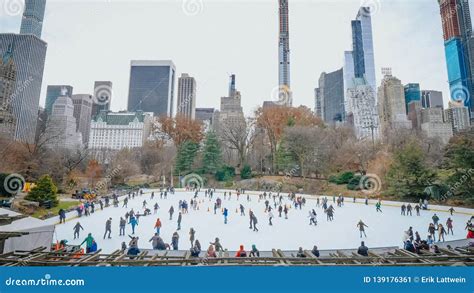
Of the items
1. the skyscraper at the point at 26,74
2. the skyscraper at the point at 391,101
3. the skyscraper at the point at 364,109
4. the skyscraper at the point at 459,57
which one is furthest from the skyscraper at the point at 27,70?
the skyscraper at the point at 364,109

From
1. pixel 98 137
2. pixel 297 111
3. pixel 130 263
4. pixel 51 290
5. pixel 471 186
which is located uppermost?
pixel 98 137

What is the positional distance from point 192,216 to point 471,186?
15.7 metres

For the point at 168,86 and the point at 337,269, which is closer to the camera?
the point at 337,269

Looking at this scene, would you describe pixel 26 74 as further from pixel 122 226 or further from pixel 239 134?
pixel 122 226

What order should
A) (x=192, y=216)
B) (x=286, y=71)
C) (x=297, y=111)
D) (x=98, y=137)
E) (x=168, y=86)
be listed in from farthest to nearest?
(x=286, y=71) < (x=168, y=86) < (x=98, y=137) < (x=297, y=111) < (x=192, y=216)

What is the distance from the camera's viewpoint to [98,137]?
8256 cm

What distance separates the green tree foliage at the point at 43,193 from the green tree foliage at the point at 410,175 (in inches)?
840

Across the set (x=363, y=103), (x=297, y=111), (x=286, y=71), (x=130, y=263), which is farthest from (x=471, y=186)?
(x=286, y=71)

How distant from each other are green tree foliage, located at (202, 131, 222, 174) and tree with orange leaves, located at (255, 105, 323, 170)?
6.65 meters

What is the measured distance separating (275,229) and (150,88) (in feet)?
→ 352

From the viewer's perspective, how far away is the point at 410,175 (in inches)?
663

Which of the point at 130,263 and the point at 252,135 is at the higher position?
the point at 252,135

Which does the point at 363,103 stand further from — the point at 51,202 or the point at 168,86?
the point at 51,202

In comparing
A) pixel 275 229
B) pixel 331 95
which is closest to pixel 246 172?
pixel 275 229
